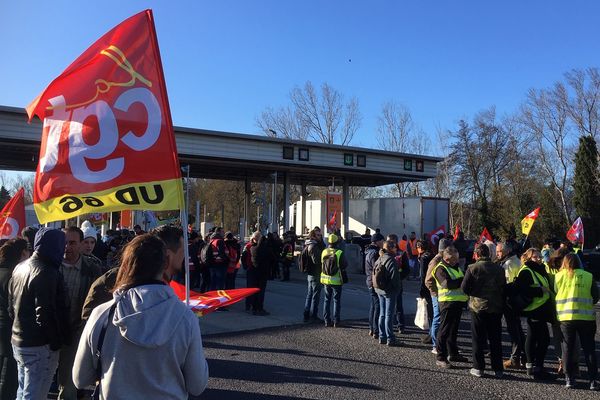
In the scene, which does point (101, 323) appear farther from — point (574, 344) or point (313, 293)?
point (313, 293)

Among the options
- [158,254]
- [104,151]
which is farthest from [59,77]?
[158,254]

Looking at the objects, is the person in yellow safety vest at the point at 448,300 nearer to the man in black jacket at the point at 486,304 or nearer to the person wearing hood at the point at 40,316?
the man in black jacket at the point at 486,304

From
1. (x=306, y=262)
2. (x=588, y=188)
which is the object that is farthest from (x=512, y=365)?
(x=588, y=188)

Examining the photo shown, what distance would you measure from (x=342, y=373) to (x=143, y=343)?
200 inches

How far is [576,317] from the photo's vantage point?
642 centimetres

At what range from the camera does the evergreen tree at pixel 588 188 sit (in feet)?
114

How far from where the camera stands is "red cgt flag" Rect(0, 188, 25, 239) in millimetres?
8430

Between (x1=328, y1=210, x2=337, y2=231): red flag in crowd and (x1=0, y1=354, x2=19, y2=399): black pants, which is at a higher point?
A: (x1=328, y1=210, x2=337, y2=231): red flag in crowd

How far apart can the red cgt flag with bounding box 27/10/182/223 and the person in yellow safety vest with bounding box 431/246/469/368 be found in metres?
4.74

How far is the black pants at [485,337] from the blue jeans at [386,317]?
1708mm

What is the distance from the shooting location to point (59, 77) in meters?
4.16

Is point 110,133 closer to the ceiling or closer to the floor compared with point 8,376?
closer to the ceiling

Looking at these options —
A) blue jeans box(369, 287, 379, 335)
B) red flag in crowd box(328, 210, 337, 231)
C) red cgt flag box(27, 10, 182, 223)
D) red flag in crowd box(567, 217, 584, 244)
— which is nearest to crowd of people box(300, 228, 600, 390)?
blue jeans box(369, 287, 379, 335)

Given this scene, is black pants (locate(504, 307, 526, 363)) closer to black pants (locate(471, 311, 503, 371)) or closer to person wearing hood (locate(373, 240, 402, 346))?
black pants (locate(471, 311, 503, 371))
